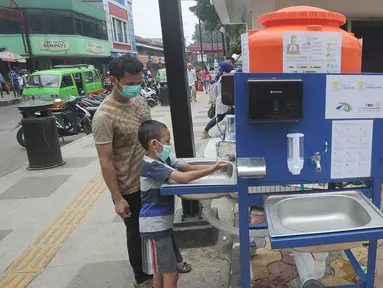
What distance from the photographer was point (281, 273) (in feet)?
8.78

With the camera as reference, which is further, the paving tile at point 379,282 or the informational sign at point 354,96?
the paving tile at point 379,282

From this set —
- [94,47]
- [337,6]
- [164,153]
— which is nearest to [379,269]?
[164,153]

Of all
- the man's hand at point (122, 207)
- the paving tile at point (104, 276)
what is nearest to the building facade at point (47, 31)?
the paving tile at point (104, 276)

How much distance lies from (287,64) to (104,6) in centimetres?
3605

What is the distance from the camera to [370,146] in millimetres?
1722

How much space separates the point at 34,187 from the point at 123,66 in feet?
12.3

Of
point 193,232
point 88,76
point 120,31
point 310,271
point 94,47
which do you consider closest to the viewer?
point 310,271

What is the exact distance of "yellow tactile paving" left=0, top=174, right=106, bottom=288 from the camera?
2898mm

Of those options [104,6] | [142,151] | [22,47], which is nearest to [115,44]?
[104,6]

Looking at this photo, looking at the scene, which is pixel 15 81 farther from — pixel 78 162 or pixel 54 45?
pixel 78 162

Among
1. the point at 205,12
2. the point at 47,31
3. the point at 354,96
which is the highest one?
the point at 205,12

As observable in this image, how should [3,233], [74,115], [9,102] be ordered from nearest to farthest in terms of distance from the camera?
1. [3,233]
2. [74,115]
3. [9,102]

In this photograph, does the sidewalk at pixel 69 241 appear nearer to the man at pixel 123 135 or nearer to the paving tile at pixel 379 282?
the man at pixel 123 135

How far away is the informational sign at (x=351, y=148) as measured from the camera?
169cm
